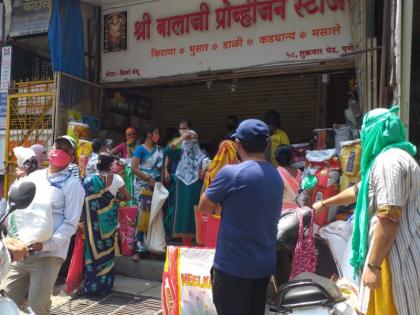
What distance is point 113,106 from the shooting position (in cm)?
774

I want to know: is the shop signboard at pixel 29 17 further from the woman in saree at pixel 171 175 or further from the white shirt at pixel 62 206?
the white shirt at pixel 62 206

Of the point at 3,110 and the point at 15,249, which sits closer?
the point at 15,249

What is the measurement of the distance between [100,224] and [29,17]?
406 cm

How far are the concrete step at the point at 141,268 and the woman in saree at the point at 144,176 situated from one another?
89mm

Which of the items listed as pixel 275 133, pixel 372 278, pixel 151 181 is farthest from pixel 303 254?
pixel 275 133

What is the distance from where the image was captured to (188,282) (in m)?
3.65

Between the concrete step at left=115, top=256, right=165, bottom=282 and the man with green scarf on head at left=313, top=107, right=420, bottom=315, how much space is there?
334 cm

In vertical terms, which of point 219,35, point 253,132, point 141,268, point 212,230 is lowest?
point 141,268

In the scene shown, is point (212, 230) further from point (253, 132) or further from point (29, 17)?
point (29, 17)

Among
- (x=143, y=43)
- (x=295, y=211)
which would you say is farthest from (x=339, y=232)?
(x=143, y=43)

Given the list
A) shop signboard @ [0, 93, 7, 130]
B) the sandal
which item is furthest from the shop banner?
the sandal

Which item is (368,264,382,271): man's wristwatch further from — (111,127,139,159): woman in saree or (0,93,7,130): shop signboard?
(0,93,7,130): shop signboard

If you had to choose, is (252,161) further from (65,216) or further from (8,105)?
(8,105)

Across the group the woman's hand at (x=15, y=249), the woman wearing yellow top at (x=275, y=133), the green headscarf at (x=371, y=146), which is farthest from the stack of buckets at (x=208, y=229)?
the woman's hand at (x=15, y=249)
